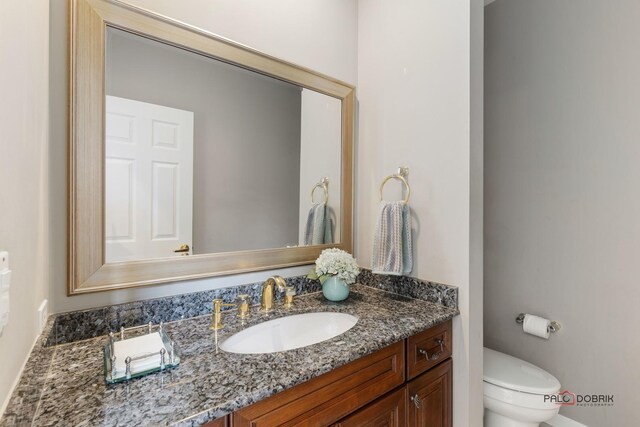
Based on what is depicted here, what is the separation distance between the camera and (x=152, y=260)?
1.06 meters

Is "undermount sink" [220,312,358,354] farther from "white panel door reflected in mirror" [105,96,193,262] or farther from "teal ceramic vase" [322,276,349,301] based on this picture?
"white panel door reflected in mirror" [105,96,193,262]

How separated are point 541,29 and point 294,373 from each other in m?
2.39

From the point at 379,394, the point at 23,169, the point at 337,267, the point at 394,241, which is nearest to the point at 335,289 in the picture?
the point at 337,267

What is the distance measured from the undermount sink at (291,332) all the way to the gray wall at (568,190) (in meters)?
1.42

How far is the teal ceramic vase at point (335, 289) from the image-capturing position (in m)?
1.37

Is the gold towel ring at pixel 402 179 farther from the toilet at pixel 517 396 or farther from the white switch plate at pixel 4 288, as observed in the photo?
the white switch plate at pixel 4 288

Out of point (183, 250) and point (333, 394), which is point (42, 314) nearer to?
point (183, 250)

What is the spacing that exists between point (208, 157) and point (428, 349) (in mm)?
1137

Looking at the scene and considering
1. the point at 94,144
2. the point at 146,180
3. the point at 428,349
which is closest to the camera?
the point at 94,144

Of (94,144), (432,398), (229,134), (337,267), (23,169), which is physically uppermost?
(229,134)

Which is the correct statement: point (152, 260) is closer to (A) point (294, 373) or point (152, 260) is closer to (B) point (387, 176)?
(A) point (294, 373)


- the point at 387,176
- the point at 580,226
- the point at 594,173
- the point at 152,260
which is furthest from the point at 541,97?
the point at 152,260

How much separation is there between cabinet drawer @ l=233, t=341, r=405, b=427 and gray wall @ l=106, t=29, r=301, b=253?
2.13 feet

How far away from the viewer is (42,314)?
2.68ft
